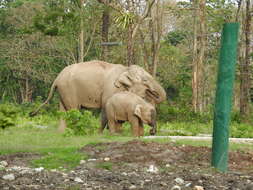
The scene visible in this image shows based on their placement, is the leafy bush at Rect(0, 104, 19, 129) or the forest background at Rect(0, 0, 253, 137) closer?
the leafy bush at Rect(0, 104, 19, 129)

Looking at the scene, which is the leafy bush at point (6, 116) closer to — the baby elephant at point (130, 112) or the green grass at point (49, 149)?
the green grass at point (49, 149)

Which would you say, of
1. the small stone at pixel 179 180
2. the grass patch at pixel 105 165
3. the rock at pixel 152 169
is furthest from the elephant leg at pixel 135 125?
the small stone at pixel 179 180

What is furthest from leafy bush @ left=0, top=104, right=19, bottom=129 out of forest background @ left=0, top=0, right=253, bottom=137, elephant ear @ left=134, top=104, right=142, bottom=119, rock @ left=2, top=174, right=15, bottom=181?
forest background @ left=0, top=0, right=253, bottom=137

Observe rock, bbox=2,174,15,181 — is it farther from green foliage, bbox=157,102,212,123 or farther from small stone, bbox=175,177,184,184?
green foliage, bbox=157,102,212,123

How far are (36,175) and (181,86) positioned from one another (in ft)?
88.6

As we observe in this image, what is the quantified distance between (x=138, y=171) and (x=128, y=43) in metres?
12.9

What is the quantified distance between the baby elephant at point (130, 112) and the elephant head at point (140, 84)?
575 mm

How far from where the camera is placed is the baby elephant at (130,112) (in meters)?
12.3

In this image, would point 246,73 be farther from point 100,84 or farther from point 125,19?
point 100,84

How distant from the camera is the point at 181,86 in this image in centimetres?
3288

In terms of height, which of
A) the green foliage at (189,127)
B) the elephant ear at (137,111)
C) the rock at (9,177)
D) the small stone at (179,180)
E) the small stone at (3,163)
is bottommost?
the green foliage at (189,127)

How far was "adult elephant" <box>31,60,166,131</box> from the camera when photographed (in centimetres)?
1333

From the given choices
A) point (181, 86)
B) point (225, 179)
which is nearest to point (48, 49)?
point (181, 86)

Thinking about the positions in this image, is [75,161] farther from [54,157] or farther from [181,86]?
[181,86]
